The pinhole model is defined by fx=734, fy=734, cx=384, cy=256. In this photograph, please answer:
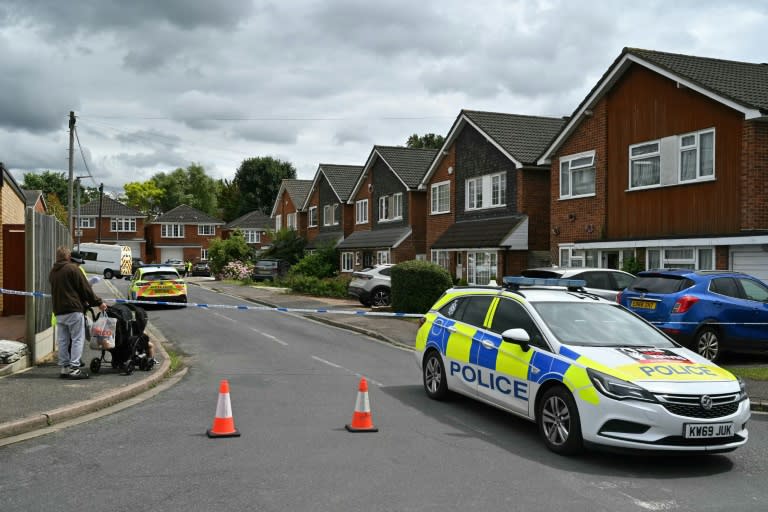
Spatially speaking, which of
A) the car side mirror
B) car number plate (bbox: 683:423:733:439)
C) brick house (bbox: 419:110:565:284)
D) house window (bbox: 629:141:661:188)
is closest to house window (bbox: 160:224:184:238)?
brick house (bbox: 419:110:565:284)

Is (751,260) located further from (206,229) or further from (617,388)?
(206,229)

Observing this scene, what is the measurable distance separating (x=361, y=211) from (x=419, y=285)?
74.9 ft

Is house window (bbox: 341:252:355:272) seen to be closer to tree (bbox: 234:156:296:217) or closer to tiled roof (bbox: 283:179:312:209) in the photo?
tiled roof (bbox: 283:179:312:209)

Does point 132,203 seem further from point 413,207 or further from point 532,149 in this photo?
point 532,149

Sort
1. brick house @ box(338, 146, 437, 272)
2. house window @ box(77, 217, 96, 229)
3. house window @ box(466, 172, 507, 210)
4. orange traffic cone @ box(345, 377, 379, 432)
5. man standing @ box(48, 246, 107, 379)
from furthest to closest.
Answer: house window @ box(77, 217, 96, 229)
brick house @ box(338, 146, 437, 272)
house window @ box(466, 172, 507, 210)
man standing @ box(48, 246, 107, 379)
orange traffic cone @ box(345, 377, 379, 432)

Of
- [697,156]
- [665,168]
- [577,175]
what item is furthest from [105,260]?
[697,156]

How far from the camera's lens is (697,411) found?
663cm

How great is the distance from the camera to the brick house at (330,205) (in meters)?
48.6

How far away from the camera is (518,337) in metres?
7.71

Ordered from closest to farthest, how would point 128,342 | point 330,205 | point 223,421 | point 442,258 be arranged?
point 223,421, point 128,342, point 442,258, point 330,205

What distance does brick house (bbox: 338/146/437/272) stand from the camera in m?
38.0

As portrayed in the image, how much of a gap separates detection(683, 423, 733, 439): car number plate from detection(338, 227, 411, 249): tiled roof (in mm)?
30852

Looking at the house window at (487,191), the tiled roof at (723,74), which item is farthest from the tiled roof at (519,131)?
the tiled roof at (723,74)

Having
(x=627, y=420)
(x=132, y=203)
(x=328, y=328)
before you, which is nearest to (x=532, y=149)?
(x=328, y=328)
